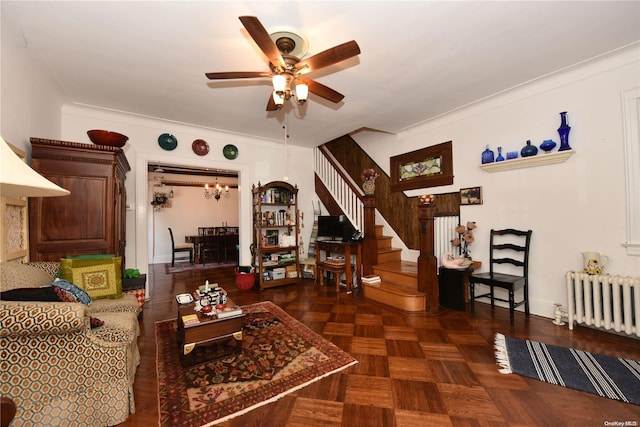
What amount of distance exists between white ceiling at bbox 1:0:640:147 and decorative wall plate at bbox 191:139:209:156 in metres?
0.90

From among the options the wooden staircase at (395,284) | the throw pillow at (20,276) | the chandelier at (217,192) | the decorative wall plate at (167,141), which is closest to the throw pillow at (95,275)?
the throw pillow at (20,276)

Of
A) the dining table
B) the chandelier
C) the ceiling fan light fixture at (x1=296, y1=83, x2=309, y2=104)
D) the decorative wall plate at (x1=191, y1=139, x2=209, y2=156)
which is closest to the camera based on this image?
the ceiling fan light fixture at (x1=296, y1=83, x2=309, y2=104)

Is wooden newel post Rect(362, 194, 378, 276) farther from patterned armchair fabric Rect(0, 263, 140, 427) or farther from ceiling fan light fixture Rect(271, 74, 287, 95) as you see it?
patterned armchair fabric Rect(0, 263, 140, 427)

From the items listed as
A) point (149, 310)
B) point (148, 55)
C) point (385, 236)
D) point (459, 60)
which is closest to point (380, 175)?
point (385, 236)

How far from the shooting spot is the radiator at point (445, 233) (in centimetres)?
388

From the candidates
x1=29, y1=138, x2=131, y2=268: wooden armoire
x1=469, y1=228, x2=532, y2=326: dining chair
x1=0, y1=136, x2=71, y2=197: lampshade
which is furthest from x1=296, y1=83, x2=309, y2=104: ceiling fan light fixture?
x1=469, y1=228, x2=532, y2=326: dining chair

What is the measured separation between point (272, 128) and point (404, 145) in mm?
2388

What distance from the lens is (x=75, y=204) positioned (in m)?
2.63

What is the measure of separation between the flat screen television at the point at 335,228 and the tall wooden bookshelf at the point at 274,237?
48 cm

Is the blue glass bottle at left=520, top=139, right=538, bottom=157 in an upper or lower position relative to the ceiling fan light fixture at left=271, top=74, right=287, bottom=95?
lower

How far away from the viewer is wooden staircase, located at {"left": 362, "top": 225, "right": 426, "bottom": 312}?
3264mm

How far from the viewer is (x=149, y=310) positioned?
3.45 meters

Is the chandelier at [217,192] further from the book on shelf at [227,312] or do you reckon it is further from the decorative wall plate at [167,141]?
the book on shelf at [227,312]

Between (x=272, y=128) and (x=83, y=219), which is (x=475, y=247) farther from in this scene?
(x=83, y=219)
